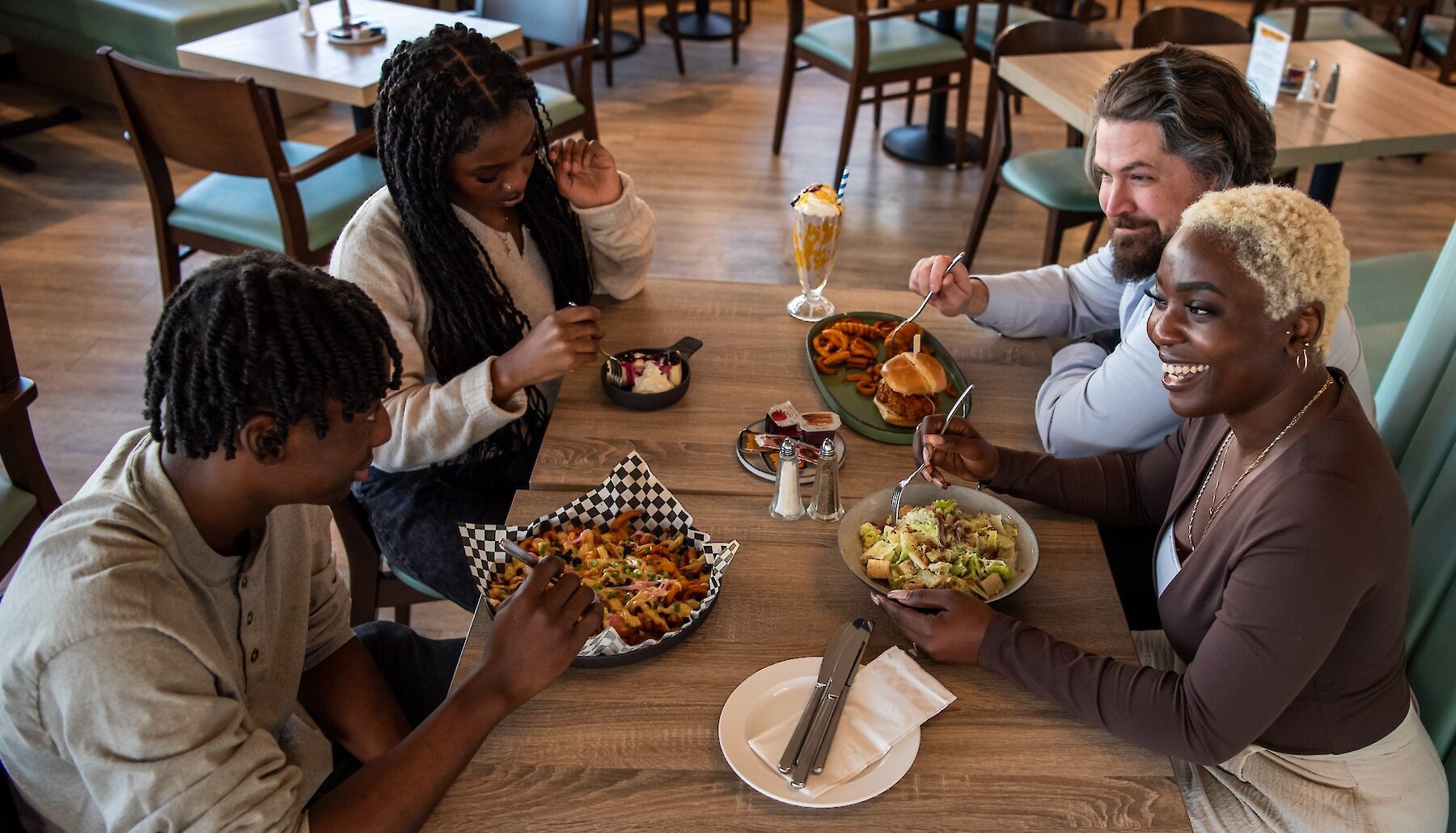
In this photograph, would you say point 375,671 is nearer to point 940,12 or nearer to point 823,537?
point 823,537

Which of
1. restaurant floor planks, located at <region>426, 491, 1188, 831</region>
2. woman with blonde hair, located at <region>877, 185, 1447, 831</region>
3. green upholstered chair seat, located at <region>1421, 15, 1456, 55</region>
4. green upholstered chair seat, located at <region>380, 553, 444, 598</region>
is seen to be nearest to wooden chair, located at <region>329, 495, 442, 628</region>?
green upholstered chair seat, located at <region>380, 553, 444, 598</region>

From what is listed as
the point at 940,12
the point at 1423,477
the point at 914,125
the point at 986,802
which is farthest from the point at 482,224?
the point at 914,125

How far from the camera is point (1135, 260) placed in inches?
69.4

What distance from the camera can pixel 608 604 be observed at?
4.24 ft

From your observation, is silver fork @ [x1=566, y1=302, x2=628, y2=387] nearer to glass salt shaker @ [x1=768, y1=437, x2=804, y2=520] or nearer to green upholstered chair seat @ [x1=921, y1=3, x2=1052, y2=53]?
glass salt shaker @ [x1=768, y1=437, x2=804, y2=520]

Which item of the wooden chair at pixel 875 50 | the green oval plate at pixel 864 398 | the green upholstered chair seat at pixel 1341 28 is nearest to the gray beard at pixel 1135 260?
the green oval plate at pixel 864 398

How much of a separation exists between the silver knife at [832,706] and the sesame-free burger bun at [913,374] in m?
0.50

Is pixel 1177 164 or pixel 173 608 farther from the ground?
pixel 1177 164

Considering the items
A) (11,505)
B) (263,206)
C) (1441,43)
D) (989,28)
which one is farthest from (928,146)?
(11,505)

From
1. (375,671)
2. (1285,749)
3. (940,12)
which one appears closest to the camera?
(1285,749)

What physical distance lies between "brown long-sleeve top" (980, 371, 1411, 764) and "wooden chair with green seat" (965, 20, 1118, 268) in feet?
7.38

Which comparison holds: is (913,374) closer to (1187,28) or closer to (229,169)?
(229,169)

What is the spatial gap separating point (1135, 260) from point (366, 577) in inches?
56.2

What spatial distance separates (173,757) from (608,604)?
0.49 meters
